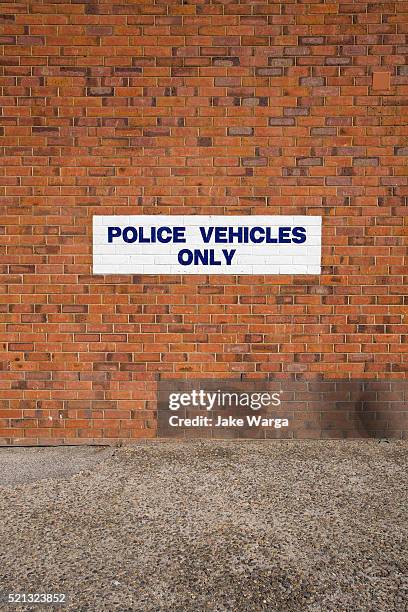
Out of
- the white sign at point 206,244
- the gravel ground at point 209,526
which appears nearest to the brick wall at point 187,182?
the white sign at point 206,244

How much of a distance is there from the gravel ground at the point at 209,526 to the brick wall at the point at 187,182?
0.66m

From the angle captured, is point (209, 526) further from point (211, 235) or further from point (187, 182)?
point (187, 182)

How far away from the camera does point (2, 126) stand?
14.4 feet

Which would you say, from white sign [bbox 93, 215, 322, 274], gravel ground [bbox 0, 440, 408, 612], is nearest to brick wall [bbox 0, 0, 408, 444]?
white sign [bbox 93, 215, 322, 274]

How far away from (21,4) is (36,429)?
11.6 feet

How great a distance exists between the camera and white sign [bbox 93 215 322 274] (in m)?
4.42

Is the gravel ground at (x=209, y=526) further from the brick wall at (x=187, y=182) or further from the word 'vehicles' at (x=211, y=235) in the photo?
the word 'vehicles' at (x=211, y=235)

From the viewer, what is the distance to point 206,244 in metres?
4.43

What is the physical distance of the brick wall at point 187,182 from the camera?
4.34m

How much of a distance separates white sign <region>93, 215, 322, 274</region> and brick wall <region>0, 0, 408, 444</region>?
0.29 ft

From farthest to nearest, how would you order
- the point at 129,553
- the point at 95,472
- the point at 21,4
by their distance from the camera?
the point at 21,4
the point at 95,472
the point at 129,553

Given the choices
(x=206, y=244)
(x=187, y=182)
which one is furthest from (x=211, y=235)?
(x=187, y=182)

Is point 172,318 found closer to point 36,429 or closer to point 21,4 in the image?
point 36,429

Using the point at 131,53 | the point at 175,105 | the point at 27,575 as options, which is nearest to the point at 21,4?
the point at 131,53
